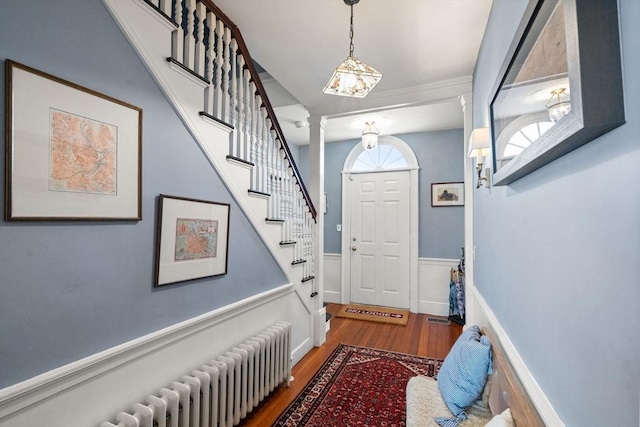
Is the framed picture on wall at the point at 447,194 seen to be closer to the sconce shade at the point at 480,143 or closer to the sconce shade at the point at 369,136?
the sconce shade at the point at 369,136

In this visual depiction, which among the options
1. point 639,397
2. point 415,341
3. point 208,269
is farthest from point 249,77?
point 415,341

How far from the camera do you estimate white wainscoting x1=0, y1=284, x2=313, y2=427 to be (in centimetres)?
103

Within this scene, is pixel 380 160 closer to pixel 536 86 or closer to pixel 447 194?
pixel 447 194

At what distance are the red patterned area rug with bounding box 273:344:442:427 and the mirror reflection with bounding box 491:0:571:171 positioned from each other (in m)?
1.78

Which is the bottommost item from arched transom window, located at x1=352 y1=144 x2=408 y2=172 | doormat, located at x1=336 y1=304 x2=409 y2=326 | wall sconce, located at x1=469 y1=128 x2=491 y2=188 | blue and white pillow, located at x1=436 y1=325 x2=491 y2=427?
doormat, located at x1=336 y1=304 x2=409 y2=326

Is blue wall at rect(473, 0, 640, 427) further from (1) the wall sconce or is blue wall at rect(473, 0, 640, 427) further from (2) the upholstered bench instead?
(1) the wall sconce

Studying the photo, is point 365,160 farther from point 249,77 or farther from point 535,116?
point 535,116

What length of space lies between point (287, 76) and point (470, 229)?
2049 mm

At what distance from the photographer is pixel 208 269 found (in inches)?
69.3

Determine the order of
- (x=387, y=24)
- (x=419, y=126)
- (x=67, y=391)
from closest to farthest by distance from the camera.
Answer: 1. (x=67, y=391)
2. (x=387, y=24)
3. (x=419, y=126)

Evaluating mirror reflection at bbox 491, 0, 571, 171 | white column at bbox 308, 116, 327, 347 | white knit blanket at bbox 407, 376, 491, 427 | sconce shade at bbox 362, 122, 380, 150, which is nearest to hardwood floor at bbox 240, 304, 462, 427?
white column at bbox 308, 116, 327, 347

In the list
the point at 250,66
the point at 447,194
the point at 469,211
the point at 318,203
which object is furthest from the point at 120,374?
the point at 447,194

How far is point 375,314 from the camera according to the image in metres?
4.11

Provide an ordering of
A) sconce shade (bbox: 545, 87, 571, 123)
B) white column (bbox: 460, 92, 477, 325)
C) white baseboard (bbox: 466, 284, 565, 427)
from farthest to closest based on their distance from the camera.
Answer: white column (bbox: 460, 92, 477, 325) < white baseboard (bbox: 466, 284, 565, 427) < sconce shade (bbox: 545, 87, 571, 123)
